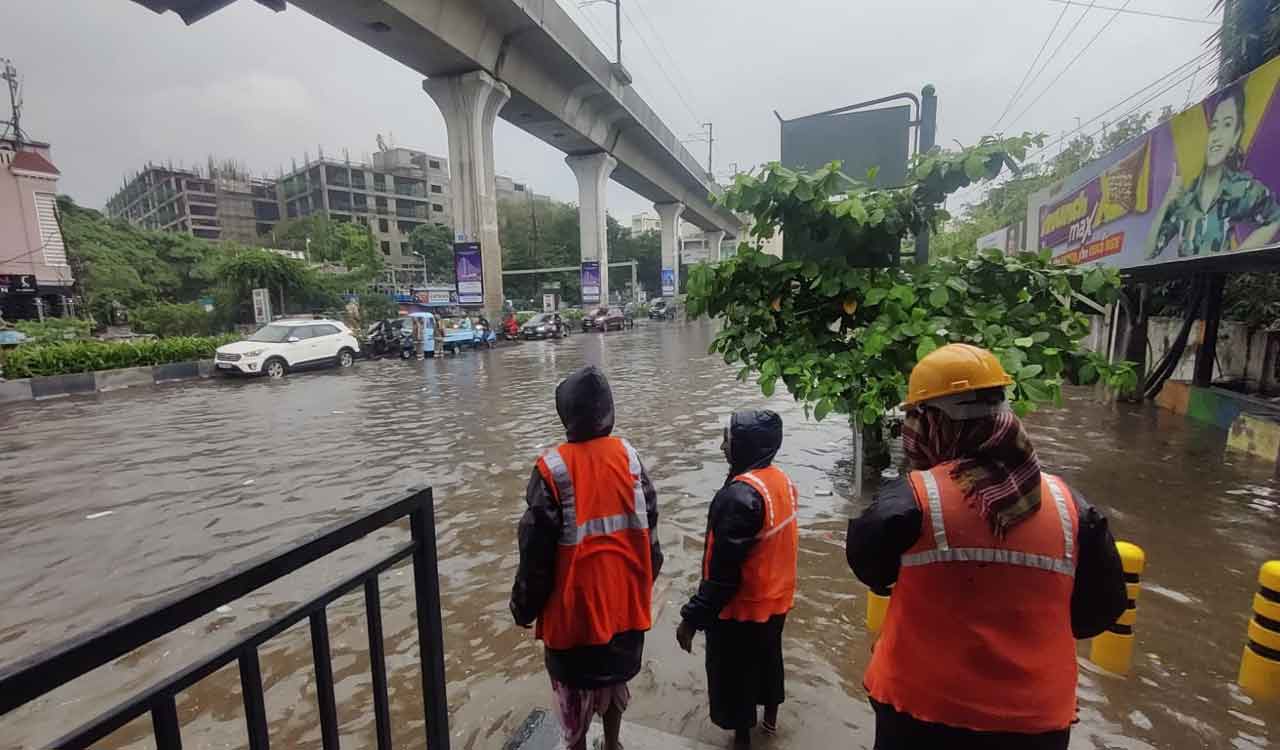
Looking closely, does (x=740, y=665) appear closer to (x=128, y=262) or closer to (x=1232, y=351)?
(x=1232, y=351)

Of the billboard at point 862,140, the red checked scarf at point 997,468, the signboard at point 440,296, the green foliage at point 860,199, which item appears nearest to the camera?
the red checked scarf at point 997,468

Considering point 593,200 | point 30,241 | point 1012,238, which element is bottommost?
point 1012,238

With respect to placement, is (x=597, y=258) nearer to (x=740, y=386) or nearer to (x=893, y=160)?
(x=740, y=386)

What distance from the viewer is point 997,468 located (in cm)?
136

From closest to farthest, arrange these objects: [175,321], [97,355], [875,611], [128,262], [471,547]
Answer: [875,611] → [471,547] → [97,355] → [175,321] → [128,262]

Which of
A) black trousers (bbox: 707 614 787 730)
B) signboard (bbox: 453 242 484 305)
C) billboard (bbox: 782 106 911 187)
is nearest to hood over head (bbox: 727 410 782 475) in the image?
black trousers (bbox: 707 614 787 730)

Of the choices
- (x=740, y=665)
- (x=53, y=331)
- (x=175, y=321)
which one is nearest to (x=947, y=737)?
(x=740, y=665)

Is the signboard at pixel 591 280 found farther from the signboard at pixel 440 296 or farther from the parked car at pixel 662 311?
the parked car at pixel 662 311

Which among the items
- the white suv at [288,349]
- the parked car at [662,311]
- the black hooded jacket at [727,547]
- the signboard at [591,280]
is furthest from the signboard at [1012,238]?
the parked car at [662,311]

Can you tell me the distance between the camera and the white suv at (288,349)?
14945 millimetres

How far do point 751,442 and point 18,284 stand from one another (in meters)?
39.2

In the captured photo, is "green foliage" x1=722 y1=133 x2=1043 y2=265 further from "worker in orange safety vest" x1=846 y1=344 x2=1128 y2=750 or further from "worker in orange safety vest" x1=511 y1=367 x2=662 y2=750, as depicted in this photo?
"worker in orange safety vest" x1=846 y1=344 x2=1128 y2=750

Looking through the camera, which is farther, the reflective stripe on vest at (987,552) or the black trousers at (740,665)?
the black trousers at (740,665)

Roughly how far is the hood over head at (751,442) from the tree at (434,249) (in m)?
61.1
